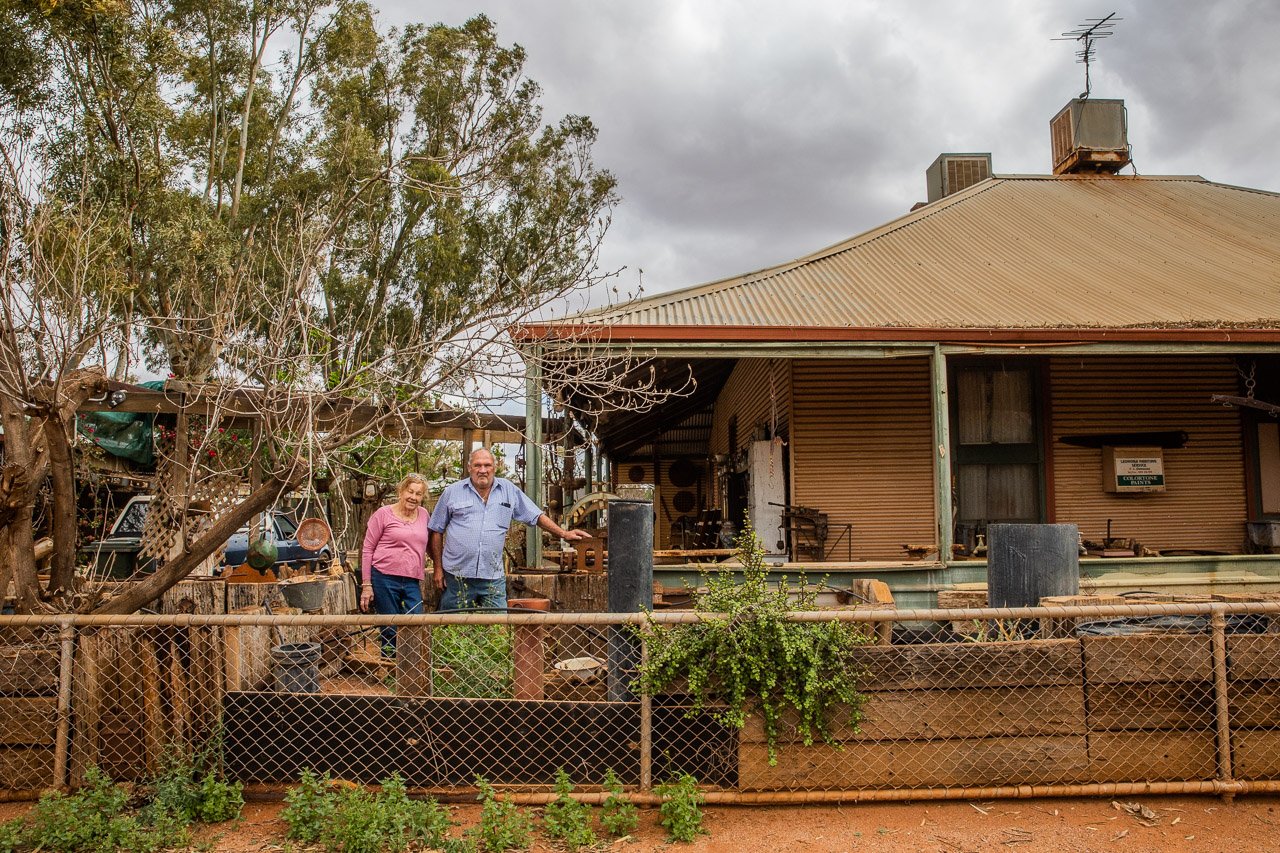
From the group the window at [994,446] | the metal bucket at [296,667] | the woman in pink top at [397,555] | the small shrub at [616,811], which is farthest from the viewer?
the window at [994,446]

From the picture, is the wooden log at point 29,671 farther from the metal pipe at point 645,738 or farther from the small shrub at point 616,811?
the metal pipe at point 645,738

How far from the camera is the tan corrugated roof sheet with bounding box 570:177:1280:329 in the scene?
9906 millimetres

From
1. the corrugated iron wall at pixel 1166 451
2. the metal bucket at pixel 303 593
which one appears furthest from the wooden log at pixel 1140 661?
the corrugated iron wall at pixel 1166 451

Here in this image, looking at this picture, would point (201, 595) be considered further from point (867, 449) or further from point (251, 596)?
point (867, 449)

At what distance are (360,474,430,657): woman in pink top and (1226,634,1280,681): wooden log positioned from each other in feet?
15.9

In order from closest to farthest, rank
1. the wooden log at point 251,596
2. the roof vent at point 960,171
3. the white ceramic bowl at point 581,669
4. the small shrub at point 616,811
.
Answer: the small shrub at point 616,811
the white ceramic bowl at point 581,669
the wooden log at point 251,596
the roof vent at point 960,171

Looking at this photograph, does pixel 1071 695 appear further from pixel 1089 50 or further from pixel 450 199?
pixel 450 199

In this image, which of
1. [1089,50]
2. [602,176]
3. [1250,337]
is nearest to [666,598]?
[1250,337]

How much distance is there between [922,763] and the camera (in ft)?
14.4

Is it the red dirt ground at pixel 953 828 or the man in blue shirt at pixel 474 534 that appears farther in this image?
the man in blue shirt at pixel 474 534

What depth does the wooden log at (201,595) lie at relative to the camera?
6991mm

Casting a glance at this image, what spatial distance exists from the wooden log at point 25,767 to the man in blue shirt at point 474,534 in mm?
2370

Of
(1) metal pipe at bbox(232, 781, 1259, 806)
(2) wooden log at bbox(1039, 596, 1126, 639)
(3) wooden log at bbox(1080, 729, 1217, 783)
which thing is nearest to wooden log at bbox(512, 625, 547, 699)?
(1) metal pipe at bbox(232, 781, 1259, 806)

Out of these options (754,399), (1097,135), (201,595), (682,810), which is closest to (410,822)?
(682,810)
